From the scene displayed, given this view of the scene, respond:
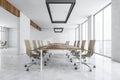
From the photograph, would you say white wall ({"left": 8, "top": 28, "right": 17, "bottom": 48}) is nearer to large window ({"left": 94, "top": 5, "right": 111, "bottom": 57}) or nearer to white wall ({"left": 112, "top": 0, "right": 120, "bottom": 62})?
large window ({"left": 94, "top": 5, "right": 111, "bottom": 57})

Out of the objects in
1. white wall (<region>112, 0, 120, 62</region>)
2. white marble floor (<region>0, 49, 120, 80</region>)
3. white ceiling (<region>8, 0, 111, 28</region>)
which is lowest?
white marble floor (<region>0, 49, 120, 80</region>)

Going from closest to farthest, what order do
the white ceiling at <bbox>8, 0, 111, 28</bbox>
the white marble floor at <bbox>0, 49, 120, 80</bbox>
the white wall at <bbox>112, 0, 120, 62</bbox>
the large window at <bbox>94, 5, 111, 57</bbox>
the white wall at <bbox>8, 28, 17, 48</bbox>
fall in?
the white marble floor at <bbox>0, 49, 120, 80</bbox>
the white wall at <bbox>112, 0, 120, 62</bbox>
the white ceiling at <bbox>8, 0, 111, 28</bbox>
the large window at <bbox>94, 5, 111, 57</bbox>
the white wall at <bbox>8, 28, 17, 48</bbox>

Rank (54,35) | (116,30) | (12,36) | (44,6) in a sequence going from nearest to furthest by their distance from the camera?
(116,30) → (44,6) → (12,36) → (54,35)

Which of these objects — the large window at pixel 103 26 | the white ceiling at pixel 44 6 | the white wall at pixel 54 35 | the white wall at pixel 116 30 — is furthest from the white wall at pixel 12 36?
the white wall at pixel 116 30

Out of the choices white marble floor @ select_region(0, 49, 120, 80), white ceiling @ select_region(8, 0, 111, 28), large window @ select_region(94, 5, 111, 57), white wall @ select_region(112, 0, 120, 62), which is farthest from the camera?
large window @ select_region(94, 5, 111, 57)

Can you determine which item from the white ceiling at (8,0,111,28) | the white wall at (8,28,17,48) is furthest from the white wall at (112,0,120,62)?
the white wall at (8,28,17,48)

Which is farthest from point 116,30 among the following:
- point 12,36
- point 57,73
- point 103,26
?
point 12,36

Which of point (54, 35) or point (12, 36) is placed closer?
point (12, 36)

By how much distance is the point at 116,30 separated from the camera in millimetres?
6047

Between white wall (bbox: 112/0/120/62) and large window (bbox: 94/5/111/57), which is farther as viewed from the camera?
large window (bbox: 94/5/111/57)

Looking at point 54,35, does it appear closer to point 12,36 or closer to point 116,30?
point 12,36

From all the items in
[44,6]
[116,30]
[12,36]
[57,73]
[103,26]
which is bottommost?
[57,73]

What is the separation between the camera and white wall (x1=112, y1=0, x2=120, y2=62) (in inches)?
231

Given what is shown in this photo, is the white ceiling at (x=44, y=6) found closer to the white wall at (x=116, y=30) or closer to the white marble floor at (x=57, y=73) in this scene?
the white wall at (x=116, y=30)
